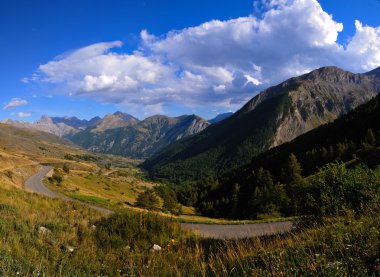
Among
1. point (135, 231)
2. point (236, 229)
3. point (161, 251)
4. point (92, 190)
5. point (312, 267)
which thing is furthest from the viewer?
point (92, 190)

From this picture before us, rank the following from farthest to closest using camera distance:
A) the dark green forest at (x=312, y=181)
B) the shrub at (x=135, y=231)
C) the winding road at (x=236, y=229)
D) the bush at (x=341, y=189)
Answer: the dark green forest at (x=312, y=181) → the winding road at (x=236, y=229) → the bush at (x=341, y=189) → the shrub at (x=135, y=231)

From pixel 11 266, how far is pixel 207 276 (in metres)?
4.15

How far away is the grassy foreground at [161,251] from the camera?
216 inches

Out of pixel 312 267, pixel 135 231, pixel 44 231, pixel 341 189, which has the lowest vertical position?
pixel 135 231

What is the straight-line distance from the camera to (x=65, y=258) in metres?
7.68

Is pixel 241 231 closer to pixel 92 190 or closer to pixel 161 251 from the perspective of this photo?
pixel 161 251

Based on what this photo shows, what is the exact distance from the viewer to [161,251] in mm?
9203

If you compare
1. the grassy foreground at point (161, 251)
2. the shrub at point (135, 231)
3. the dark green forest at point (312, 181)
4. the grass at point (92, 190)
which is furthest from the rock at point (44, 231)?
the grass at point (92, 190)

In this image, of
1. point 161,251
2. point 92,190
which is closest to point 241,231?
point 161,251

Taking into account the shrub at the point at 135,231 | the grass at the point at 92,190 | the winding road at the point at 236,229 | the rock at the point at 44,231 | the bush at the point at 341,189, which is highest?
the bush at the point at 341,189

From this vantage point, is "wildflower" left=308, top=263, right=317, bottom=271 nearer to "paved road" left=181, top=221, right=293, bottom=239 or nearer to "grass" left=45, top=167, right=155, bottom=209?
"paved road" left=181, top=221, right=293, bottom=239

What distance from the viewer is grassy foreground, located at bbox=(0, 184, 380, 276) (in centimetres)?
548

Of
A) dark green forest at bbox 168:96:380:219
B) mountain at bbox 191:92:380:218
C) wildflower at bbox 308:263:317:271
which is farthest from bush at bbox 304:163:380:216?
mountain at bbox 191:92:380:218

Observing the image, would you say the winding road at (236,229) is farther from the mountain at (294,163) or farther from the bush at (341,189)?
the mountain at (294,163)
